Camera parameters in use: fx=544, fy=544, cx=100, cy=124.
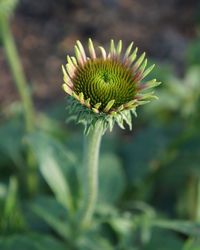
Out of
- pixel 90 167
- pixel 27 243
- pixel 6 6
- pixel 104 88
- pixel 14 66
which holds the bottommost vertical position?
pixel 27 243

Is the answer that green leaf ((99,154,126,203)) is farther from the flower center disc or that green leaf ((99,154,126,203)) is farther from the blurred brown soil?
the blurred brown soil

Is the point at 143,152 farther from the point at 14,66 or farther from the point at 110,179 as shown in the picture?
the point at 14,66

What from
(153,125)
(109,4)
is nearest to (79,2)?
(109,4)

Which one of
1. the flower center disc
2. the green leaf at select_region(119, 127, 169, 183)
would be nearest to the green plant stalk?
the green leaf at select_region(119, 127, 169, 183)

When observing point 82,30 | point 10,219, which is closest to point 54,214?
point 10,219

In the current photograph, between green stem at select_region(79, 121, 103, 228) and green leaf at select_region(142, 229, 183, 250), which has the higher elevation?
green stem at select_region(79, 121, 103, 228)

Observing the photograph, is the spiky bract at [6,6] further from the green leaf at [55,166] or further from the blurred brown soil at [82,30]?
the blurred brown soil at [82,30]

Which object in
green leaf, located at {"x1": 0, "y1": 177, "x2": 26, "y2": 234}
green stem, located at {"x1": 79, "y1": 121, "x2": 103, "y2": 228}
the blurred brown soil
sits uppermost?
the blurred brown soil
